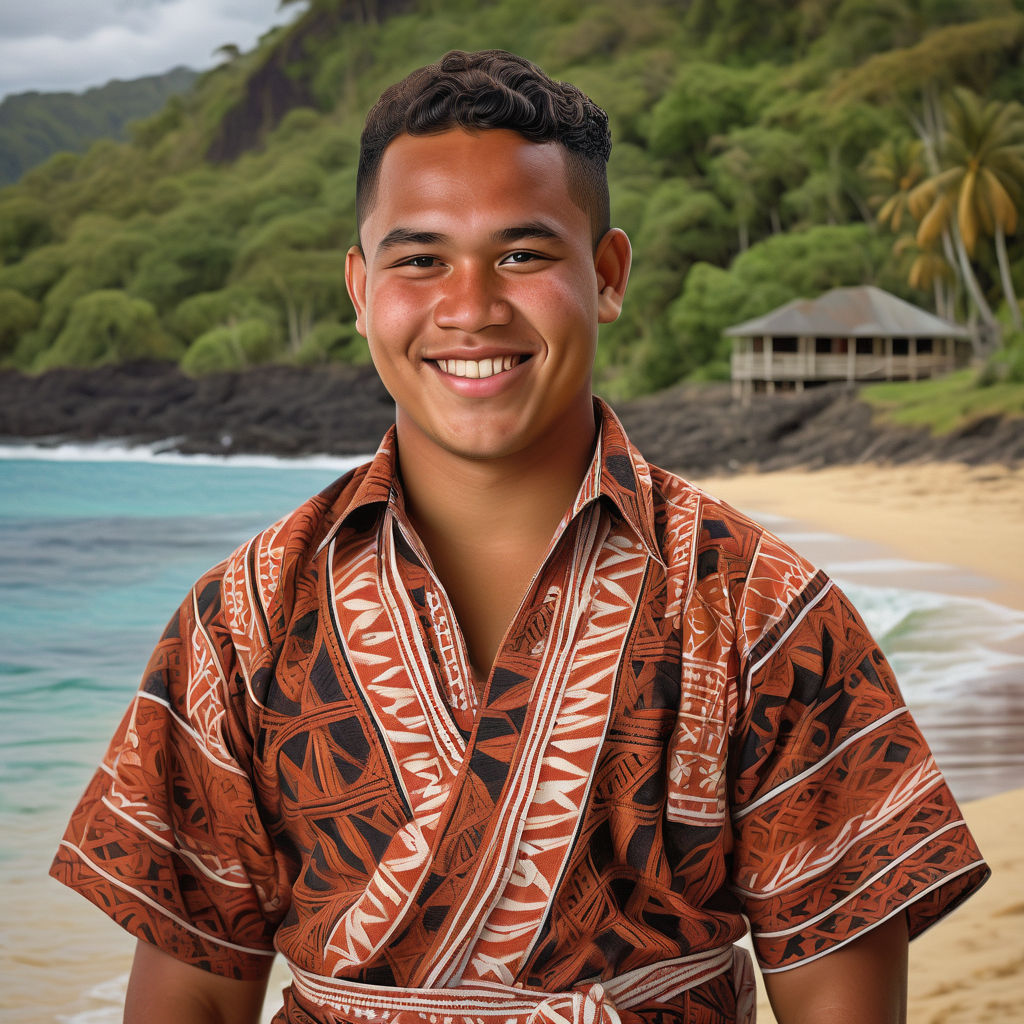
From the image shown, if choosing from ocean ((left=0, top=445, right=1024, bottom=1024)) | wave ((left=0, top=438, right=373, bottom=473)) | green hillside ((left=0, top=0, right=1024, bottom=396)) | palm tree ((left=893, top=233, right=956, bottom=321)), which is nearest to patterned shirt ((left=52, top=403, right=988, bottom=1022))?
ocean ((left=0, top=445, right=1024, bottom=1024))

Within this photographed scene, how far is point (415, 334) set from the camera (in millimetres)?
1175

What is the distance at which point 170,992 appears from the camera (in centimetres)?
117

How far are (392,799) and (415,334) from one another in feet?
1.36

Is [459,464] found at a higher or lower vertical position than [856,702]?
higher

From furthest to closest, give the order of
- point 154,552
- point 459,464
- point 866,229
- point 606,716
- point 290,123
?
point 290,123 < point 866,229 < point 154,552 < point 459,464 < point 606,716

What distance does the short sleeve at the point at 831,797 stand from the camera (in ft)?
3.70

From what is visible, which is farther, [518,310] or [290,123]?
[290,123]

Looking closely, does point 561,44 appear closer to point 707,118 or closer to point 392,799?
point 707,118

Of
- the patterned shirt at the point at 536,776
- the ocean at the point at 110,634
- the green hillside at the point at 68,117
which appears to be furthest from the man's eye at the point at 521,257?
the green hillside at the point at 68,117

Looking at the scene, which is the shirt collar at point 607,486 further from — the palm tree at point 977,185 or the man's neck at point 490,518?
the palm tree at point 977,185

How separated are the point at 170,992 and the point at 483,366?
0.63m

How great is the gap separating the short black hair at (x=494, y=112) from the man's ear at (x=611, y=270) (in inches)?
0.6

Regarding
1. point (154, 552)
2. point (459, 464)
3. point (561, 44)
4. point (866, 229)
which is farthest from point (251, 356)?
point (459, 464)

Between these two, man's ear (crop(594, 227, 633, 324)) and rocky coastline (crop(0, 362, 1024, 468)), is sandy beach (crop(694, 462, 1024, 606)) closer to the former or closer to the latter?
rocky coastline (crop(0, 362, 1024, 468))
